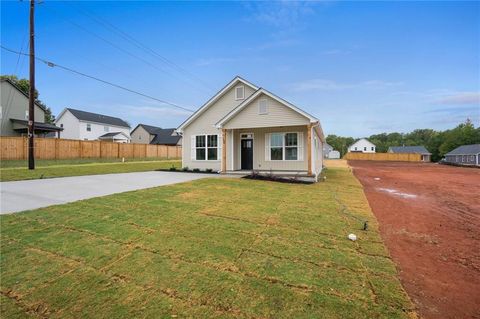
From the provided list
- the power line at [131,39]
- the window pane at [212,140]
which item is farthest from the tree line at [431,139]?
the window pane at [212,140]

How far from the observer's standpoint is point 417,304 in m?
2.88

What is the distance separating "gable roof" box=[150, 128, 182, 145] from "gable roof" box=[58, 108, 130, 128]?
6.33 m

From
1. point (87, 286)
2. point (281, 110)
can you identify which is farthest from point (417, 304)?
point (281, 110)

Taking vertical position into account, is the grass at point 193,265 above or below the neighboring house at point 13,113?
below

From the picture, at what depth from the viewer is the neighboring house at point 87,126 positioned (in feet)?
129

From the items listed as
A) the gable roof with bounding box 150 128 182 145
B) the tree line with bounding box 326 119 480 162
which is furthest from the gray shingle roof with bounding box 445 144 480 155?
the gable roof with bounding box 150 128 182 145

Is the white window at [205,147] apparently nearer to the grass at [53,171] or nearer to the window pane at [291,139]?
the grass at [53,171]

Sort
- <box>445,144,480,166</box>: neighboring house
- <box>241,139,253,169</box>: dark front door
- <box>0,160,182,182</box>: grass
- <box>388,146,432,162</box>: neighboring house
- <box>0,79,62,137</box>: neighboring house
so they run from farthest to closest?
<box>388,146,432,162</box>: neighboring house < <box>445,144,480,166</box>: neighboring house < <box>0,79,62,137</box>: neighboring house < <box>241,139,253,169</box>: dark front door < <box>0,160,182,182</box>: grass

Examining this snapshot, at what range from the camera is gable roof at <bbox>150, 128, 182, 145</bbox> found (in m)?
51.4

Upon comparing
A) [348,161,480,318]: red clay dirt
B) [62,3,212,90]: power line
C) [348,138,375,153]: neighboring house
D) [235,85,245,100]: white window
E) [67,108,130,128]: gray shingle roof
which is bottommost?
[348,161,480,318]: red clay dirt

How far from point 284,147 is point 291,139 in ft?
2.01

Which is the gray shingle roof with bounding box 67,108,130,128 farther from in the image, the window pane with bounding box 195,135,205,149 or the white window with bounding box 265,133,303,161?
the white window with bounding box 265,133,303,161

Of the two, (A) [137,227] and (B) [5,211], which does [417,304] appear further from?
(B) [5,211]

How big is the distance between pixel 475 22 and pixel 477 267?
1674 cm
